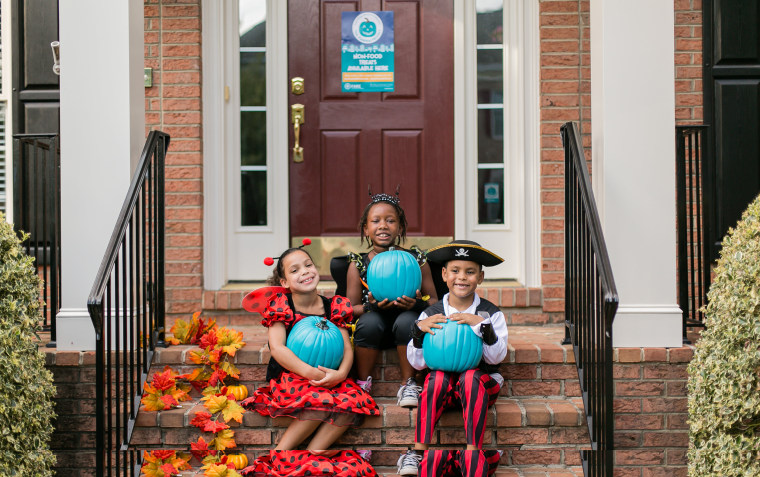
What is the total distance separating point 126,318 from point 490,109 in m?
2.72

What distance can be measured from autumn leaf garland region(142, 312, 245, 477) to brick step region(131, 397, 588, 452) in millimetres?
54

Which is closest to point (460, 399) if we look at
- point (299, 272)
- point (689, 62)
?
point (299, 272)

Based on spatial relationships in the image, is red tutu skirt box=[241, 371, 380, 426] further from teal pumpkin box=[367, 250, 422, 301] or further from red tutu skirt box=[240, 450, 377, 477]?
teal pumpkin box=[367, 250, 422, 301]

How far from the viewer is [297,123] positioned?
4758 mm

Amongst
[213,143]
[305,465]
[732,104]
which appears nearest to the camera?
[305,465]

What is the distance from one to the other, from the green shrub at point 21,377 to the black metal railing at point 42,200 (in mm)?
493

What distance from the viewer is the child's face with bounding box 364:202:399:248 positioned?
3770mm

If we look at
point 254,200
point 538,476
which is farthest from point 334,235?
point 538,476

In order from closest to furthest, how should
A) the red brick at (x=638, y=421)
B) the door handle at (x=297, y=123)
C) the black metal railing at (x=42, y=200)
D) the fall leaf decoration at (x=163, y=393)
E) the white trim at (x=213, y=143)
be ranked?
the fall leaf decoration at (x=163, y=393), the red brick at (x=638, y=421), the black metal railing at (x=42, y=200), the white trim at (x=213, y=143), the door handle at (x=297, y=123)

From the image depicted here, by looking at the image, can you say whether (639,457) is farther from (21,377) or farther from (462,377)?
(21,377)

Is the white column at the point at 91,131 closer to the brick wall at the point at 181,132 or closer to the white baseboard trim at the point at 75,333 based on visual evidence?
the white baseboard trim at the point at 75,333

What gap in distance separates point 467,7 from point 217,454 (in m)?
3.19

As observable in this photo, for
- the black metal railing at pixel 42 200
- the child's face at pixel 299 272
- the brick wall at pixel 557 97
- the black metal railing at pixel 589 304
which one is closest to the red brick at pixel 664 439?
the black metal railing at pixel 589 304

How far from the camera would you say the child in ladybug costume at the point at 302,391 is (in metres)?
3.22
